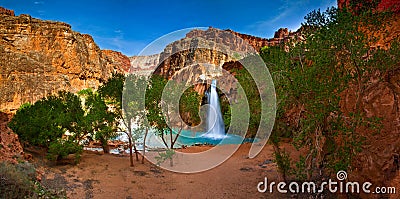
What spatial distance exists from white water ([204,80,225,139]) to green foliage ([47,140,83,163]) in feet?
84.8

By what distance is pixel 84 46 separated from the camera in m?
75.9

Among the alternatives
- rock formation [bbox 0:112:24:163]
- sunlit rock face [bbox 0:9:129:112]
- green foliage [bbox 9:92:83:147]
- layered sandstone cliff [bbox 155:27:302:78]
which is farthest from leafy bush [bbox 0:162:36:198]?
sunlit rock face [bbox 0:9:129:112]

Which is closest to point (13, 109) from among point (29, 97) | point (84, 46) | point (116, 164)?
point (29, 97)

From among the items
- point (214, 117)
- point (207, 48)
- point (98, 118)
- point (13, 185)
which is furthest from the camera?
point (207, 48)

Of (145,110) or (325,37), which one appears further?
(145,110)

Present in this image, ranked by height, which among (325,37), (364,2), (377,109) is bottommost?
(377,109)

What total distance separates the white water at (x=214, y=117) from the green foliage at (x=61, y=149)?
1018 inches

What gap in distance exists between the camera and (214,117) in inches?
1658

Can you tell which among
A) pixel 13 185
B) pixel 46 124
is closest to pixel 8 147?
pixel 46 124

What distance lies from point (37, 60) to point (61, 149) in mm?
62201

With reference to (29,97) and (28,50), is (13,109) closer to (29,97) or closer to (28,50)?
(29,97)

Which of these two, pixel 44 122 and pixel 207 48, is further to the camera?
pixel 207 48

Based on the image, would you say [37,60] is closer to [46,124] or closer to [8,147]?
[46,124]

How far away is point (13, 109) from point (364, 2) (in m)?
66.9
